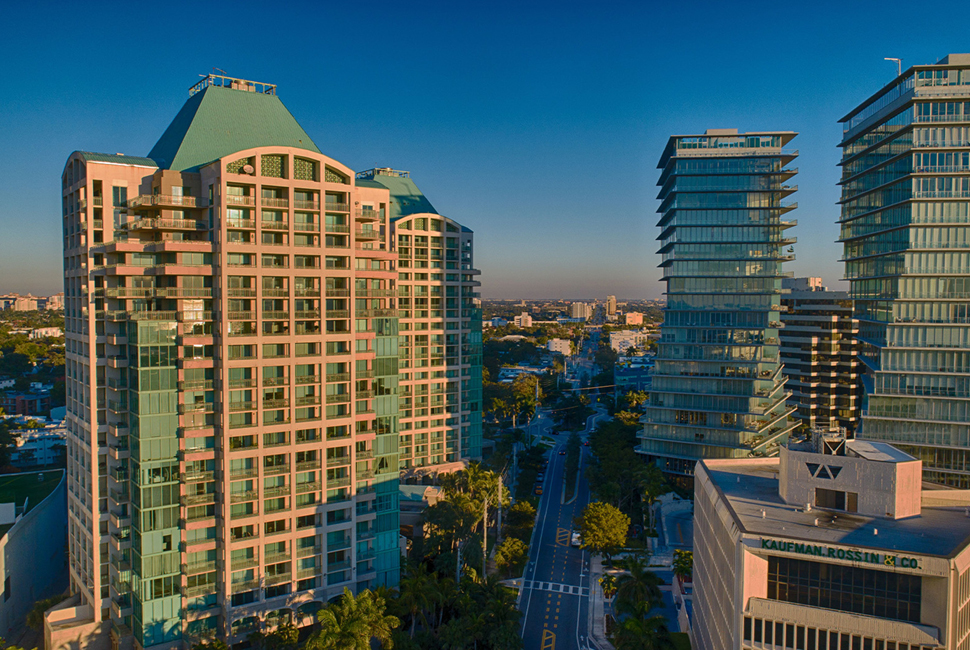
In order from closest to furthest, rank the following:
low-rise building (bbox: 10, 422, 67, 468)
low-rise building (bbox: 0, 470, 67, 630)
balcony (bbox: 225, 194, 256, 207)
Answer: balcony (bbox: 225, 194, 256, 207)
low-rise building (bbox: 0, 470, 67, 630)
low-rise building (bbox: 10, 422, 67, 468)

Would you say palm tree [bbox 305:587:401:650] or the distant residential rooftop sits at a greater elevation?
palm tree [bbox 305:587:401:650]

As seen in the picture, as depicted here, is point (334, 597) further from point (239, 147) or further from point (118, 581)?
point (239, 147)

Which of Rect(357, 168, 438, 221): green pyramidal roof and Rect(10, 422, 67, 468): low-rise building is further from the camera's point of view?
Rect(10, 422, 67, 468): low-rise building

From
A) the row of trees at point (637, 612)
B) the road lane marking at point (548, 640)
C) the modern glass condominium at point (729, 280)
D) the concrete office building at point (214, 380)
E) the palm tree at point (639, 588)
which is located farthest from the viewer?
the modern glass condominium at point (729, 280)

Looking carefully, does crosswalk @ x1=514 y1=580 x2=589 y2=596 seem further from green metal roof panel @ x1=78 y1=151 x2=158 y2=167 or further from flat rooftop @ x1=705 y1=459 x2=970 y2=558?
green metal roof panel @ x1=78 y1=151 x2=158 y2=167

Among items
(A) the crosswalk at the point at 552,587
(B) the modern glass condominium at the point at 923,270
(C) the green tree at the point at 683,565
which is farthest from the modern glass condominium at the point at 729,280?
(A) the crosswalk at the point at 552,587

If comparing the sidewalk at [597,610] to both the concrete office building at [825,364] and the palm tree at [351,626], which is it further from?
the concrete office building at [825,364]

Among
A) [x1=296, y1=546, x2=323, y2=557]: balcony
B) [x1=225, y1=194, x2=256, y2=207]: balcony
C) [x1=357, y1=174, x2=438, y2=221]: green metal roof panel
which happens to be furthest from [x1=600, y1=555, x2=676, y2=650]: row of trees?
[x1=357, y1=174, x2=438, y2=221]: green metal roof panel

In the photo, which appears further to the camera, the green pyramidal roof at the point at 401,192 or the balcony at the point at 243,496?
the green pyramidal roof at the point at 401,192
